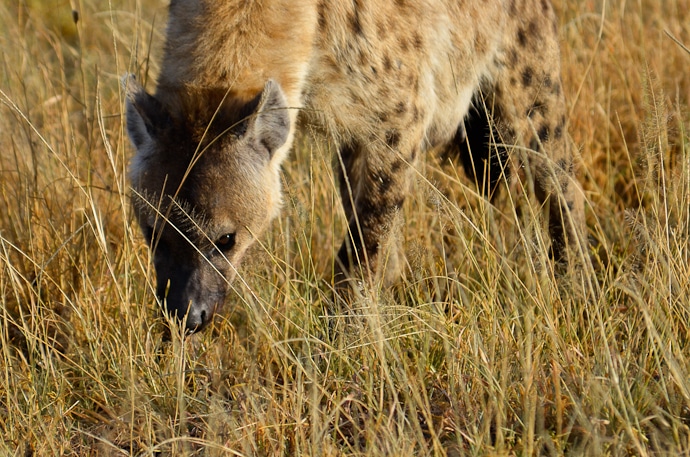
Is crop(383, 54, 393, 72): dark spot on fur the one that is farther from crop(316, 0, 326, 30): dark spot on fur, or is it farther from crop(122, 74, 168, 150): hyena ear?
crop(122, 74, 168, 150): hyena ear

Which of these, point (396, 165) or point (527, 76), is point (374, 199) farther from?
point (527, 76)

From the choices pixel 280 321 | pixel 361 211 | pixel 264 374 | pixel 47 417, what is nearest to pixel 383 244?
pixel 361 211

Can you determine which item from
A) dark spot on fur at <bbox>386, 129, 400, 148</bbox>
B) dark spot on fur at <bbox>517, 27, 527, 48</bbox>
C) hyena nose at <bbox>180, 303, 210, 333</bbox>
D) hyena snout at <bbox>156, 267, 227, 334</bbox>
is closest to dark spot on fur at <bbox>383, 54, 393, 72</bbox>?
dark spot on fur at <bbox>386, 129, 400, 148</bbox>

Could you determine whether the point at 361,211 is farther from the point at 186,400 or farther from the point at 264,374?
the point at 186,400

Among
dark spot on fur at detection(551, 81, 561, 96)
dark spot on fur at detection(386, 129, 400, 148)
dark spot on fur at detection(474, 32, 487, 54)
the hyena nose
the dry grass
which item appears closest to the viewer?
the dry grass

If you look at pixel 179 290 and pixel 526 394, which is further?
pixel 179 290

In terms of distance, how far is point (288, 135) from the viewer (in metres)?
3.22

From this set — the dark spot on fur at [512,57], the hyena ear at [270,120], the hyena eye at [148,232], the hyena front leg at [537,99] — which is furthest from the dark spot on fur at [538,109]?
the hyena eye at [148,232]

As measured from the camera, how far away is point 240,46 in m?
3.11

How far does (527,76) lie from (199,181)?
148cm

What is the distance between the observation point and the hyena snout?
9.75 ft

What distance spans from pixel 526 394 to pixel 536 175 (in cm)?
166

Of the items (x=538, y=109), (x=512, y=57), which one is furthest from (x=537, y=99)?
(x=512, y=57)

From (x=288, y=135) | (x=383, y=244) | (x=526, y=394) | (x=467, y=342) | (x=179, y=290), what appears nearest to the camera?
(x=526, y=394)
